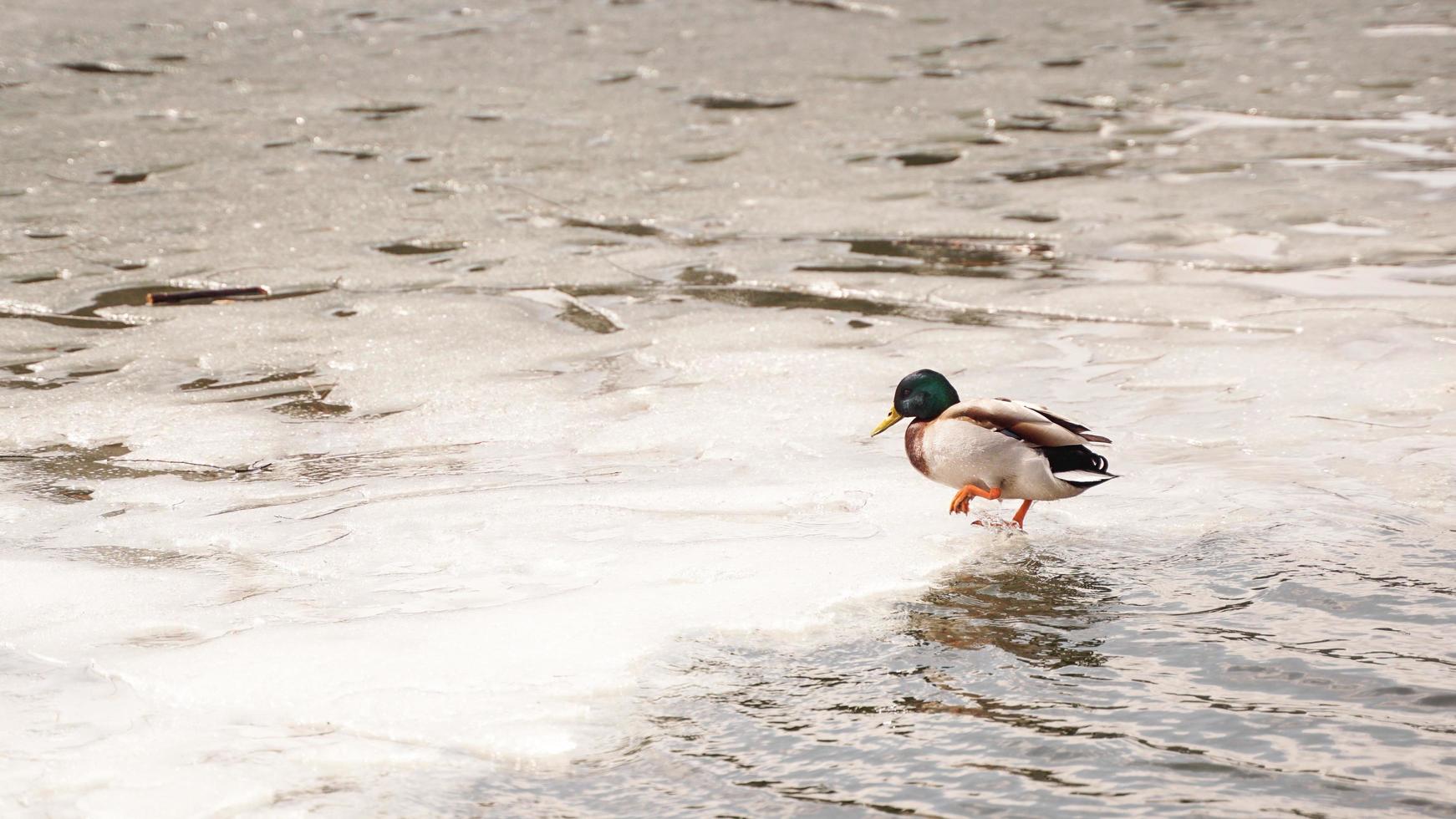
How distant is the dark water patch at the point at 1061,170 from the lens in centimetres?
733

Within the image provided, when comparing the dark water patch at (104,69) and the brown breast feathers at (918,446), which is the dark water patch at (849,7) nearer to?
the dark water patch at (104,69)

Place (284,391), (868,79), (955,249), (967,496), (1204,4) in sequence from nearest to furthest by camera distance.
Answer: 1. (967,496)
2. (284,391)
3. (955,249)
4. (868,79)
5. (1204,4)

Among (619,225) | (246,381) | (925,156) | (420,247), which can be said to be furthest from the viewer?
(925,156)

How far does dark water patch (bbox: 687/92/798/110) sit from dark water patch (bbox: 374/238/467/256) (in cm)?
308

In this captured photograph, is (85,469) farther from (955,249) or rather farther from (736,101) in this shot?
(736,101)

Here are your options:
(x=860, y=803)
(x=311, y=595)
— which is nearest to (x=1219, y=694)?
(x=860, y=803)

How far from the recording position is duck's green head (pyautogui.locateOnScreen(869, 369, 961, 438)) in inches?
134

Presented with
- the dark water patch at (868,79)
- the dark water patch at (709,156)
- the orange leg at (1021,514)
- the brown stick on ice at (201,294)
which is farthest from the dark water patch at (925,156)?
the orange leg at (1021,514)

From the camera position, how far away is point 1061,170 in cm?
745

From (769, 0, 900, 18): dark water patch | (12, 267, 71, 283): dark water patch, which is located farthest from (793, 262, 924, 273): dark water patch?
(769, 0, 900, 18): dark water patch

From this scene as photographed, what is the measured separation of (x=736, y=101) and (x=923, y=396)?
6.09m

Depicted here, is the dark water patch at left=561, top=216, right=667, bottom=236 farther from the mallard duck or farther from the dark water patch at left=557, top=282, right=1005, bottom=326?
the mallard duck

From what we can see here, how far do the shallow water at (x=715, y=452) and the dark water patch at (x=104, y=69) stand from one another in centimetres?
73

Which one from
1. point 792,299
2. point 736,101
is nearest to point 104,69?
point 736,101
